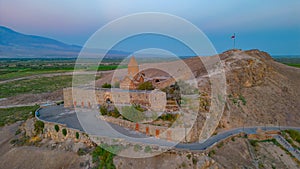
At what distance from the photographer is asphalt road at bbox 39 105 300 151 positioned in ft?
52.4

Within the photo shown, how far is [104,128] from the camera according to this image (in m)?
18.1

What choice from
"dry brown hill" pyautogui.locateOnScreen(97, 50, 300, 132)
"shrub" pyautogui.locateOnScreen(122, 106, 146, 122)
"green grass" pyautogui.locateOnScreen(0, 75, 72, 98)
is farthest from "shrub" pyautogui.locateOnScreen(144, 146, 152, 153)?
"green grass" pyautogui.locateOnScreen(0, 75, 72, 98)

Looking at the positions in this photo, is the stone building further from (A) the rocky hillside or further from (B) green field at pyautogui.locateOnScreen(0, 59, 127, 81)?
(B) green field at pyautogui.locateOnScreen(0, 59, 127, 81)

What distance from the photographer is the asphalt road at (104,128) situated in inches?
629

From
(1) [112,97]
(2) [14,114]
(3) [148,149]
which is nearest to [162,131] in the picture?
(3) [148,149]

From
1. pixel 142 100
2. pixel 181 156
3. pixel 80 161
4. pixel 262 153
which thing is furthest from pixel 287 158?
pixel 80 161

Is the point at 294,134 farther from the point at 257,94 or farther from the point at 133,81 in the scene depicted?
the point at 133,81

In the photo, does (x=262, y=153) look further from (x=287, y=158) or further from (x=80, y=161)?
(x=80, y=161)

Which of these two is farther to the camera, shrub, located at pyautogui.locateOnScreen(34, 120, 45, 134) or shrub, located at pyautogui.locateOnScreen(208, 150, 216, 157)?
shrub, located at pyautogui.locateOnScreen(34, 120, 45, 134)

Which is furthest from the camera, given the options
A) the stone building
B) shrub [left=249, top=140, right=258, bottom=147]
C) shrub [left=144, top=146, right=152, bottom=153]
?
the stone building

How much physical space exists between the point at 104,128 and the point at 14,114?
21.1 metres

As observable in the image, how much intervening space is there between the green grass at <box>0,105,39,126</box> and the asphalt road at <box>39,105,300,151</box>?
618cm

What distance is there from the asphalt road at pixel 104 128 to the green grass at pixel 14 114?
20.3 feet

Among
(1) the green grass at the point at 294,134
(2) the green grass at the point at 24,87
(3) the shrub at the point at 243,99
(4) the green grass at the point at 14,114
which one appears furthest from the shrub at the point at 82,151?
(2) the green grass at the point at 24,87
